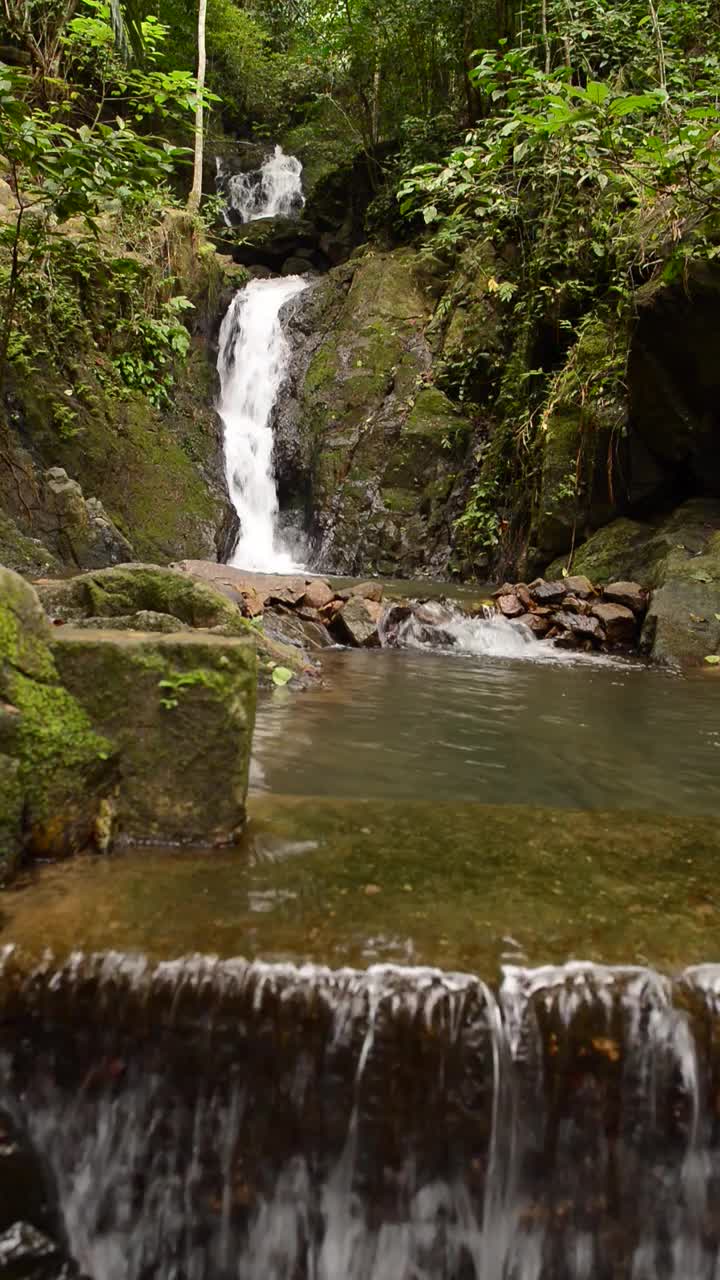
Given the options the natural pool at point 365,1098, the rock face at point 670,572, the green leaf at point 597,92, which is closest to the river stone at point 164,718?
the natural pool at point 365,1098

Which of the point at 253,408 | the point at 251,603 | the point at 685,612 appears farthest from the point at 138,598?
the point at 253,408

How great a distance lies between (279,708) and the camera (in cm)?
532

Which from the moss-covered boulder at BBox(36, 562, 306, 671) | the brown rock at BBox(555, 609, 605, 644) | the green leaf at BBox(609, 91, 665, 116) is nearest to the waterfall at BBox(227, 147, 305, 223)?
the brown rock at BBox(555, 609, 605, 644)

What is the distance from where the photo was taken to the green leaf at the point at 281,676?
594 cm

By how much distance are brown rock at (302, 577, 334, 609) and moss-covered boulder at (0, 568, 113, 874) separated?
5.67m

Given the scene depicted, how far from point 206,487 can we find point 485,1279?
11526 mm

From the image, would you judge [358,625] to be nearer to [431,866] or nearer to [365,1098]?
[431,866]

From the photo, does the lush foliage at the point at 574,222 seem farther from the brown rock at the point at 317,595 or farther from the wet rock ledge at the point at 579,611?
the brown rock at the point at 317,595

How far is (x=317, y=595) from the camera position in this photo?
8367 millimetres

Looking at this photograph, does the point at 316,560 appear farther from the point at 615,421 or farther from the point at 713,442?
the point at 713,442

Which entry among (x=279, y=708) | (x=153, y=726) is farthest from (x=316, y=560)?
(x=153, y=726)

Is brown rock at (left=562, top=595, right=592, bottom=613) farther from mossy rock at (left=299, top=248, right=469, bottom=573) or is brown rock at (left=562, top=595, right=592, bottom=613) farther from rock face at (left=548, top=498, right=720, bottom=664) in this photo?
mossy rock at (left=299, top=248, right=469, bottom=573)

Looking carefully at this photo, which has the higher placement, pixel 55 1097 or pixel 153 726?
pixel 153 726

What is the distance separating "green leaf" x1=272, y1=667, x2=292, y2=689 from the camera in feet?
19.5
